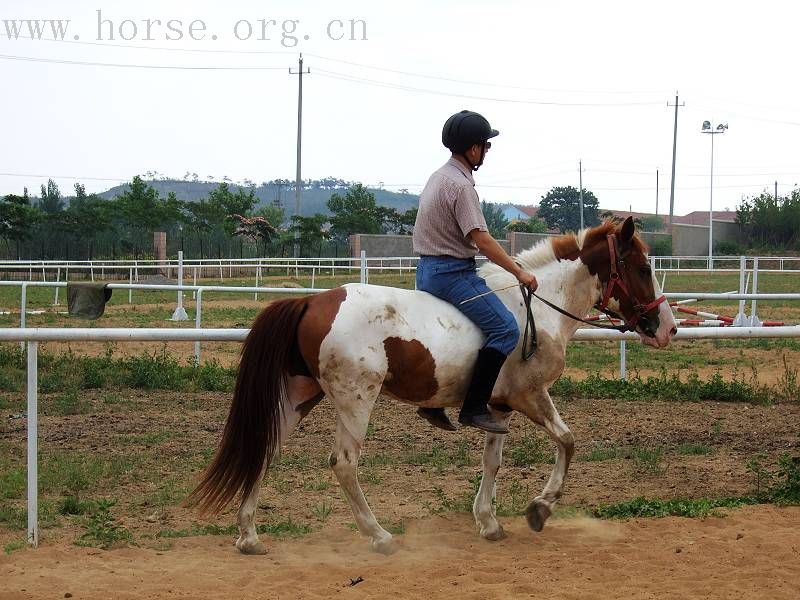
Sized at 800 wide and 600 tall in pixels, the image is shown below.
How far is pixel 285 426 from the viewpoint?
5707 millimetres

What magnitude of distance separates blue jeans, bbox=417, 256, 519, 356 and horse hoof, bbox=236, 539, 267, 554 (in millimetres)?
1820

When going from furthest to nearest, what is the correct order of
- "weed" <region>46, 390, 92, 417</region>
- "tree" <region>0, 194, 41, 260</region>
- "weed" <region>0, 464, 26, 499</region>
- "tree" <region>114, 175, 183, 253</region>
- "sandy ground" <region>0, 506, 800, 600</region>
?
1. "tree" <region>114, 175, 183, 253</region>
2. "tree" <region>0, 194, 41, 260</region>
3. "weed" <region>46, 390, 92, 417</region>
4. "weed" <region>0, 464, 26, 499</region>
5. "sandy ground" <region>0, 506, 800, 600</region>

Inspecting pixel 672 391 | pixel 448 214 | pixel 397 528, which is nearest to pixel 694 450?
pixel 672 391

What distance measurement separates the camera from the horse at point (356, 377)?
5445 mm

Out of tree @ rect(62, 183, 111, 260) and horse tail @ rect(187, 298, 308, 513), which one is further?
tree @ rect(62, 183, 111, 260)

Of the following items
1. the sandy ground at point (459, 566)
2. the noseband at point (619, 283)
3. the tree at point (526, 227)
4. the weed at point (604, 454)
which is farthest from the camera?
the tree at point (526, 227)

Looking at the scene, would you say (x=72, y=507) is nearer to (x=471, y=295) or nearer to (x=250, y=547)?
(x=250, y=547)

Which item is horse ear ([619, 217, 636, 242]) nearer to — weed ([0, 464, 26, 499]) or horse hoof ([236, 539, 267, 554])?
horse hoof ([236, 539, 267, 554])

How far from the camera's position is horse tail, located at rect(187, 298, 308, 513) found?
5.49 m

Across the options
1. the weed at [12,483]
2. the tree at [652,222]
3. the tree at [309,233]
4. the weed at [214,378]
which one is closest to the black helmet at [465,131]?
the weed at [12,483]

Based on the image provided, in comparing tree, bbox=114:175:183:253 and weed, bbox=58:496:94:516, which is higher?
tree, bbox=114:175:183:253

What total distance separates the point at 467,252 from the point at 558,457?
1.45m

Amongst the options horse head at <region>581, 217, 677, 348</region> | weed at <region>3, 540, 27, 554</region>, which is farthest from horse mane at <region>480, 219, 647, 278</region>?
weed at <region>3, 540, 27, 554</region>

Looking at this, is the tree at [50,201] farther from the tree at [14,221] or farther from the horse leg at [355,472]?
the horse leg at [355,472]
